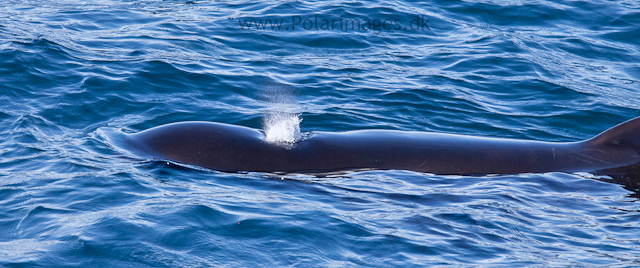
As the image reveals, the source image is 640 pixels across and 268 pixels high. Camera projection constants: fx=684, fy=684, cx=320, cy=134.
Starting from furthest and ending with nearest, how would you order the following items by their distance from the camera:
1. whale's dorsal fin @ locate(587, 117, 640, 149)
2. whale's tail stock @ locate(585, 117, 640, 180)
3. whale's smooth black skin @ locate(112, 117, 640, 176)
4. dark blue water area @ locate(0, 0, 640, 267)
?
whale's dorsal fin @ locate(587, 117, 640, 149) < whale's tail stock @ locate(585, 117, 640, 180) < whale's smooth black skin @ locate(112, 117, 640, 176) < dark blue water area @ locate(0, 0, 640, 267)

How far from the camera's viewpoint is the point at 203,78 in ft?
37.5

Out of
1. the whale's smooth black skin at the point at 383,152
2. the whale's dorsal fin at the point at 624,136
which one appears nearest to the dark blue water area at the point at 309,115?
the whale's smooth black skin at the point at 383,152

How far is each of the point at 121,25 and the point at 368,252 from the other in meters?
11.2

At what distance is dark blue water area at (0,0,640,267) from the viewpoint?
518cm

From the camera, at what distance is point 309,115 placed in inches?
390

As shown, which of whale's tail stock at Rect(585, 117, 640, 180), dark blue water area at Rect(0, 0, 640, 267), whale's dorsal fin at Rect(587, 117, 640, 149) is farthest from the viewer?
whale's dorsal fin at Rect(587, 117, 640, 149)

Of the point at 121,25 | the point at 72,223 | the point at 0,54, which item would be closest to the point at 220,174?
the point at 72,223

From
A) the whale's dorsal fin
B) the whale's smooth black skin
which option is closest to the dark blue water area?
A: the whale's smooth black skin

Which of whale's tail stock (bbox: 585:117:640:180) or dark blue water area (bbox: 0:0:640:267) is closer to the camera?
dark blue water area (bbox: 0:0:640:267)

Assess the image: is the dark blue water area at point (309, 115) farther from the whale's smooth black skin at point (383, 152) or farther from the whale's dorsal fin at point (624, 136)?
the whale's dorsal fin at point (624, 136)

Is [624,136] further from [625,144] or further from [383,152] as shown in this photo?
[383,152]

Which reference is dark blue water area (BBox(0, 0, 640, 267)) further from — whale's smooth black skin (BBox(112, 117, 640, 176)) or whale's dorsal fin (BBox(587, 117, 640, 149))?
whale's dorsal fin (BBox(587, 117, 640, 149))

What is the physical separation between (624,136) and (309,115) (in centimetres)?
432

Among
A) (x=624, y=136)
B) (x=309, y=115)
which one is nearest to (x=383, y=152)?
(x=624, y=136)
